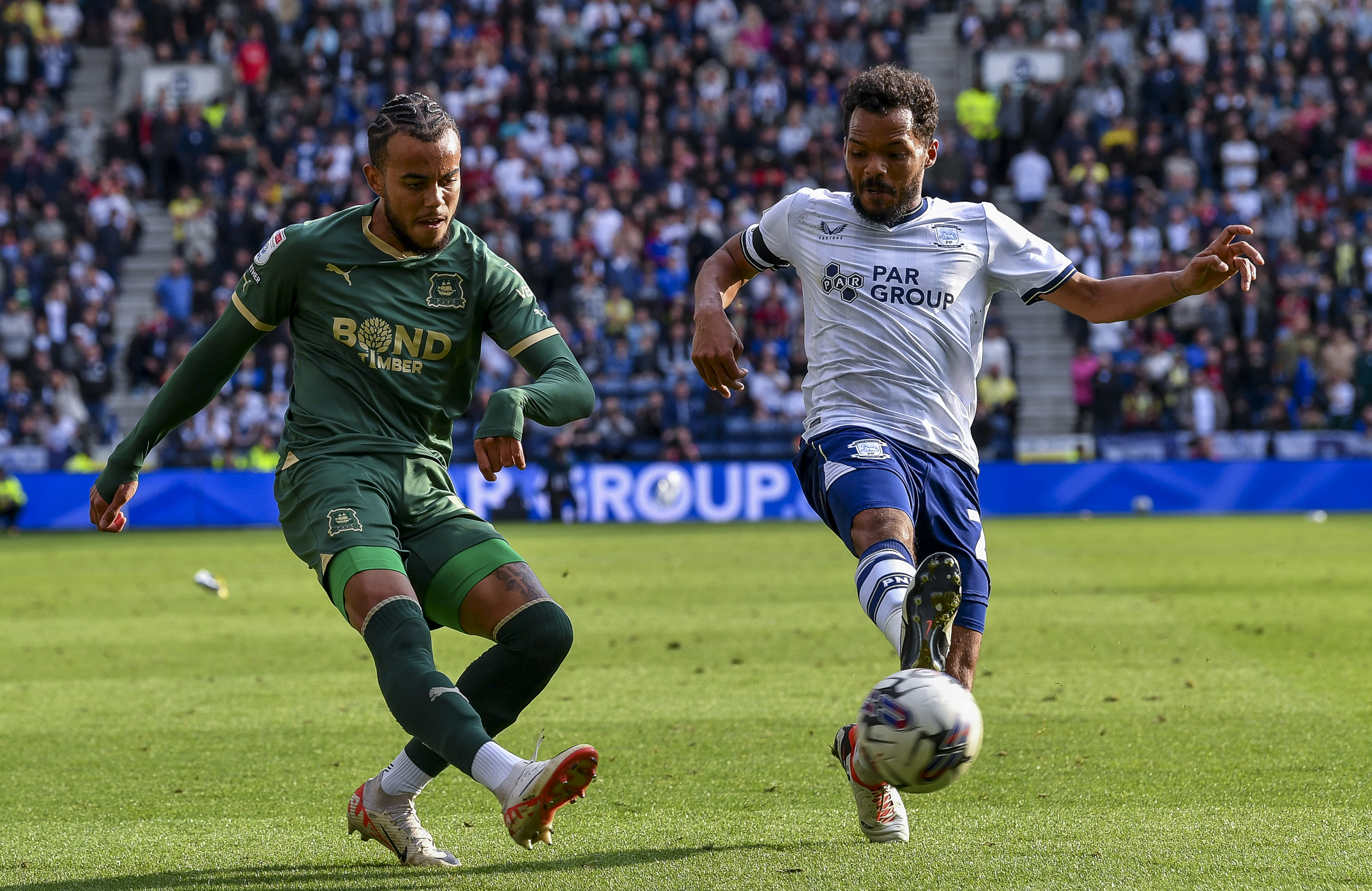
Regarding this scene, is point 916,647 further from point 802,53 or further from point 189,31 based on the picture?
point 189,31

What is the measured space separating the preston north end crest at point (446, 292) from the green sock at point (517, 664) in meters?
0.94

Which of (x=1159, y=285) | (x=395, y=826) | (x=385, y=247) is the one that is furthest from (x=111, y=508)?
(x=1159, y=285)

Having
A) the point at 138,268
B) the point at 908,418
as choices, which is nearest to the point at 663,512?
the point at 138,268

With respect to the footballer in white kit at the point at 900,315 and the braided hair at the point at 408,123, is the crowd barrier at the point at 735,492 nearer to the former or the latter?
the footballer in white kit at the point at 900,315

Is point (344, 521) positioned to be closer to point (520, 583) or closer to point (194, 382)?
point (520, 583)

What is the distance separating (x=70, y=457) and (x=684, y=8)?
45.2 ft

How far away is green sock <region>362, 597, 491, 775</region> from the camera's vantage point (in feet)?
12.8

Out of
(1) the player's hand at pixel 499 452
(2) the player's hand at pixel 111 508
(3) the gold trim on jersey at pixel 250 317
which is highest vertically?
(3) the gold trim on jersey at pixel 250 317

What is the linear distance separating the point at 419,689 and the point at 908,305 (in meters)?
2.06

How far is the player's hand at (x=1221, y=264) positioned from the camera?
4703 millimetres

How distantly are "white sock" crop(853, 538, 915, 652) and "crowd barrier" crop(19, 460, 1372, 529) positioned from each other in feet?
56.5

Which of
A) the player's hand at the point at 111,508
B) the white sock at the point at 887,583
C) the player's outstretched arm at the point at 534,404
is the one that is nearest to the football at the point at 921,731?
the white sock at the point at 887,583

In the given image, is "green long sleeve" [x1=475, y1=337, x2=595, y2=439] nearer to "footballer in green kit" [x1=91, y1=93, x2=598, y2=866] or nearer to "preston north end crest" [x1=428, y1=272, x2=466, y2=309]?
"footballer in green kit" [x1=91, y1=93, x2=598, y2=866]

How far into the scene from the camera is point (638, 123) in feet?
91.6
